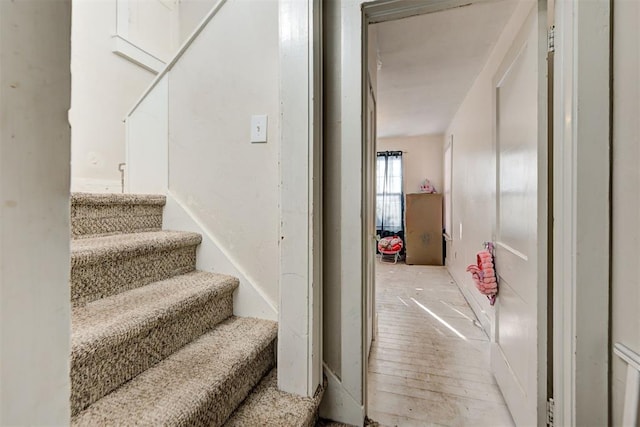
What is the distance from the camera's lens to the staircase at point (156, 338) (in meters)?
0.81

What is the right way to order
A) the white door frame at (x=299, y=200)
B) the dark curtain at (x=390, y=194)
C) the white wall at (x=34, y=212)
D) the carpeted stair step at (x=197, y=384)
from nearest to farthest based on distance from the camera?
the white wall at (x=34, y=212) → the carpeted stair step at (x=197, y=384) → the white door frame at (x=299, y=200) → the dark curtain at (x=390, y=194)

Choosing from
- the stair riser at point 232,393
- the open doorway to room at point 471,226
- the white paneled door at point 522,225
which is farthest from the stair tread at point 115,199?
the white paneled door at point 522,225

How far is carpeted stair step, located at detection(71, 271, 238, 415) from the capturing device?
2.63ft

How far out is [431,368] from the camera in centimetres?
198

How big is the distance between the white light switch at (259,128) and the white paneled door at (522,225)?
1149mm

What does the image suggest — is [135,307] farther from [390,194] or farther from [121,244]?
[390,194]

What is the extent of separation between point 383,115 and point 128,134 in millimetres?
3582

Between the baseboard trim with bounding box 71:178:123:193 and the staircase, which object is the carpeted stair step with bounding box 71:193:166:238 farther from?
the baseboard trim with bounding box 71:178:123:193

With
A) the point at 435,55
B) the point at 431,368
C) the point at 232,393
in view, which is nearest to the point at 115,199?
the point at 232,393

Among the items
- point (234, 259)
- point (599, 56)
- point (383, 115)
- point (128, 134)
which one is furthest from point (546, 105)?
point (383, 115)

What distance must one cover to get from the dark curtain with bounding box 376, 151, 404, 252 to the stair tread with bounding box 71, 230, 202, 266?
5.09m

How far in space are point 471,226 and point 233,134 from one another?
2.66 metres

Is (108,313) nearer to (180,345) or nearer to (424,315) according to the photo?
(180,345)

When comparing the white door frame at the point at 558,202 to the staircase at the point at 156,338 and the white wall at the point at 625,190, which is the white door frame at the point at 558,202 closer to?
the white wall at the point at 625,190
